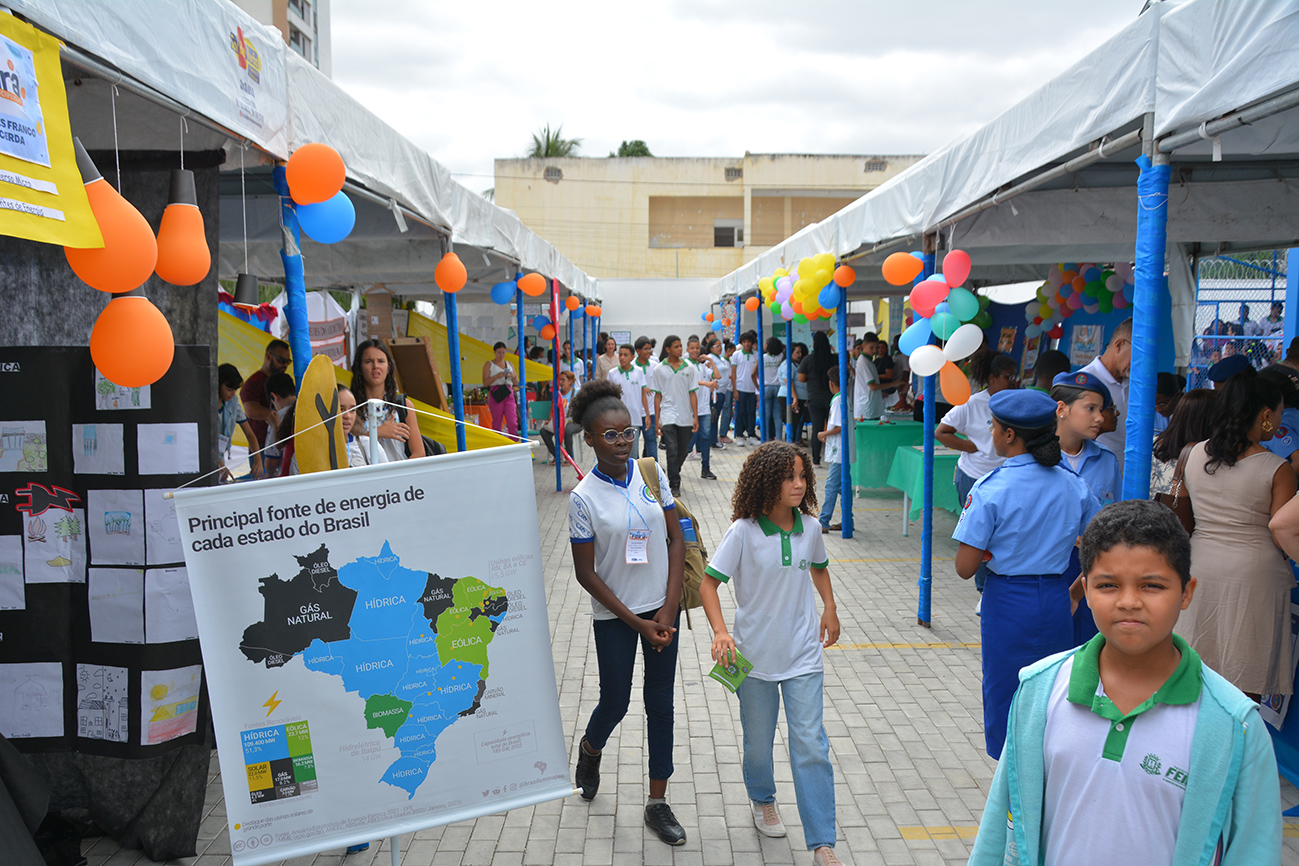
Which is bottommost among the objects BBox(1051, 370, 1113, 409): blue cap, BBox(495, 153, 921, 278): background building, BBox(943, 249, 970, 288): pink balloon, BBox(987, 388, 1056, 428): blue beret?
BBox(987, 388, 1056, 428): blue beret

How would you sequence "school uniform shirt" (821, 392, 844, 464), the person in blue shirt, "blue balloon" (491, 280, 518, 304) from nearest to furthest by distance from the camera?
1. the person in blue shirt
2. "school uniform shirt" (821, 392, 844, 464)
3. "blue balloon" (491, 280, 518, 304)

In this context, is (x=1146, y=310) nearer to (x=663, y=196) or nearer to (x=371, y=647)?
(x=371, y=647)

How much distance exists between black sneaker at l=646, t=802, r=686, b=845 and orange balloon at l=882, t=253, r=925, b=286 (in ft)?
12.4

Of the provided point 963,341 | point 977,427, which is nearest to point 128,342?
point 963,341

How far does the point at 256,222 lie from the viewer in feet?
20.9

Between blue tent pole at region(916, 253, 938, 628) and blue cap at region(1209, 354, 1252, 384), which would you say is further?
blue tent pole at region(916, 253, 938, 628)

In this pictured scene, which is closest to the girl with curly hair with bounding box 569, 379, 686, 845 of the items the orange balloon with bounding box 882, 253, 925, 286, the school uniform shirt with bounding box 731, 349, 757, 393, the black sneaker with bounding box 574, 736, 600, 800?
the black sneaker with bounding box 574, 736, 600, 800

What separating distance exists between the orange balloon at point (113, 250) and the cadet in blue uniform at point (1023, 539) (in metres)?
2.77

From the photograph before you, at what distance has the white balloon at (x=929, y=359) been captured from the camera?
5.32 metres

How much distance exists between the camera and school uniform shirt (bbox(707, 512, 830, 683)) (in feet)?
9.95

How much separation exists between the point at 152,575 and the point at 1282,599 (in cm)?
433

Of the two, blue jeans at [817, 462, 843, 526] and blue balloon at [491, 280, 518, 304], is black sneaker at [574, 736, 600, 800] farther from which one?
blue balloon at [491, 280, 518, 304]

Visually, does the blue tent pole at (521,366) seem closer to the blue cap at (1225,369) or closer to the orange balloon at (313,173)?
the orange balloon at (313,173)

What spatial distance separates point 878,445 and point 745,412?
7.04 metres
